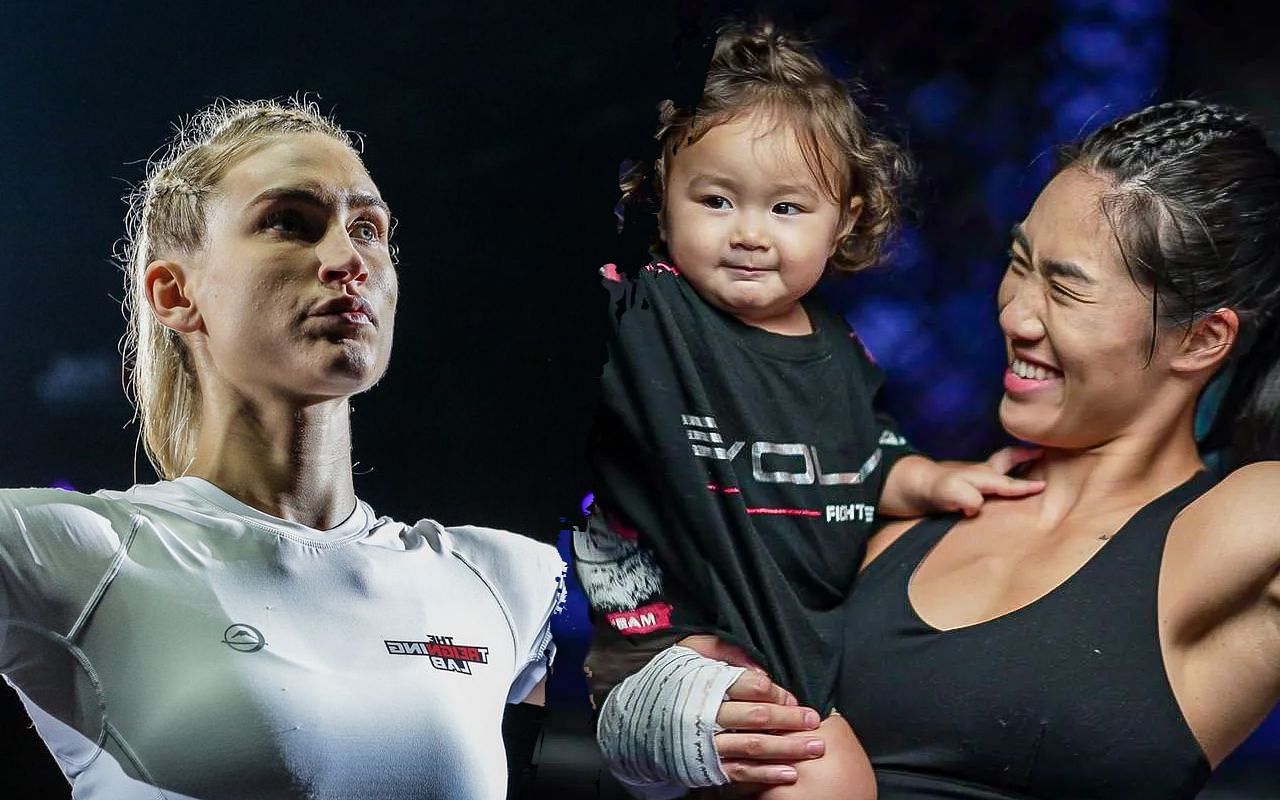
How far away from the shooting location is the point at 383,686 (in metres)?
1.52

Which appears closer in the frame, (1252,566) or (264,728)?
(264,728)

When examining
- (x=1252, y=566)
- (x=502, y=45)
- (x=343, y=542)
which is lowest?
(x=1252, y=566)

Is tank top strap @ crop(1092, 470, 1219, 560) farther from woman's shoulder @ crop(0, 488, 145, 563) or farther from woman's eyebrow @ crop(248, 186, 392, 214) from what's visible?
woman's shoulder @ crop(0, 488, 145, 563)

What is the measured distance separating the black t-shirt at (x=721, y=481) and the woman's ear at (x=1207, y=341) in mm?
437

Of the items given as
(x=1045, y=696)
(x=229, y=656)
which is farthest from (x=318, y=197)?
(x=1045, y=696)

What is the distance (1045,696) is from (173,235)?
1179 millimetres

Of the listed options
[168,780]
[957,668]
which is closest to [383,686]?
[168,780]

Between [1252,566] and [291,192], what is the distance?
121 cm

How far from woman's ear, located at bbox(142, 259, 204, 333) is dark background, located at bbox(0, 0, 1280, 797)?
62mm

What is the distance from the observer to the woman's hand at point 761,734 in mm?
1593

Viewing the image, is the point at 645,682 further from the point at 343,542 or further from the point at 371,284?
the point at 371,284

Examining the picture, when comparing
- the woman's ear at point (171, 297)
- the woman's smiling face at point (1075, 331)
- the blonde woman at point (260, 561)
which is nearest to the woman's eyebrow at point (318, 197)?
the blonde woman at point (260, 561)

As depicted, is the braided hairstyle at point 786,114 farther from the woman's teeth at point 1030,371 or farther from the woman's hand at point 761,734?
the woman's hand at point 761,734

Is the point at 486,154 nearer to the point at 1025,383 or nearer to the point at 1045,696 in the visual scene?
the point at 1025,383
